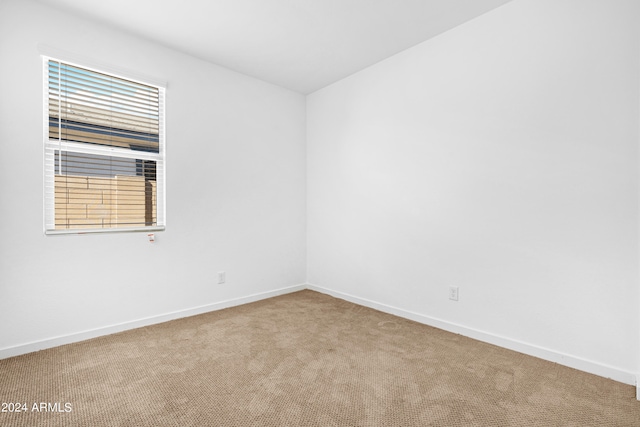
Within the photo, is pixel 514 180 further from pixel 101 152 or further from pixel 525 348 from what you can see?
pixel 101 152

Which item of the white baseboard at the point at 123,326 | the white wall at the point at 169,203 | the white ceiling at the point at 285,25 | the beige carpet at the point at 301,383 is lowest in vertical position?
the beige carpet at the point at 301,383

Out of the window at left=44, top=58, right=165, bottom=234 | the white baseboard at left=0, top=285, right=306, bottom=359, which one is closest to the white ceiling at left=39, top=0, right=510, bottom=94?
the window at left=44, top=58, right=165, bottom=234

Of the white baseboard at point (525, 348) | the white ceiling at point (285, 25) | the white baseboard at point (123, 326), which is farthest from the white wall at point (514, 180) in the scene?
the white baseboard at point (123, 326)

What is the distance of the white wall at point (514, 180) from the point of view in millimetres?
1966

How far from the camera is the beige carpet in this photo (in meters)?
1.60

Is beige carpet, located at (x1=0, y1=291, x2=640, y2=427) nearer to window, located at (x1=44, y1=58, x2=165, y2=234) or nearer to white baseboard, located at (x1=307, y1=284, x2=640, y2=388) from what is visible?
white baseboard, located at (x1=307, y1=284, x2=640, y2=388)

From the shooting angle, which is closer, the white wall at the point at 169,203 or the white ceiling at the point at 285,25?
the white wall at the point at 169,203

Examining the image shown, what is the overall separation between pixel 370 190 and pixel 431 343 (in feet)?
5.24

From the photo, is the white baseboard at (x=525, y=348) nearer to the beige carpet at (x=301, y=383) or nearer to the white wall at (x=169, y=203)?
the beige carpet at (x=301, y=383)

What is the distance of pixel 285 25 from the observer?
2.64 m

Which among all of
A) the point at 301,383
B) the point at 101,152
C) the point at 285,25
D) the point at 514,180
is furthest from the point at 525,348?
the point at 101,152

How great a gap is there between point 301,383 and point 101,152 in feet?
7.84

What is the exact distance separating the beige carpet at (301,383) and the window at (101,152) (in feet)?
3.30

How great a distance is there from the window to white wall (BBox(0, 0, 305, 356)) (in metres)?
0.08
